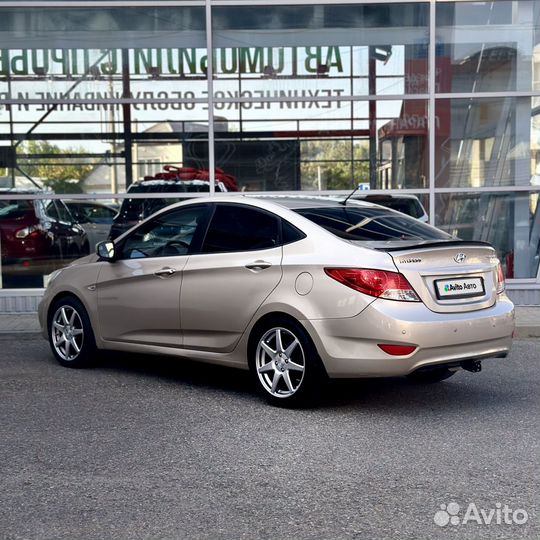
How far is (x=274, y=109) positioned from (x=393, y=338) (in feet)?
24.2

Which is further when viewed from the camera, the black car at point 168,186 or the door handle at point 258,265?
the black car at point 168,186

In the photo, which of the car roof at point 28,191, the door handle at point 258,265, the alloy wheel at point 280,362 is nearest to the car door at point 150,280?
the door handle at point 258,265

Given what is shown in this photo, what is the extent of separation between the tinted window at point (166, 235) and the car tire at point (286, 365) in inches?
47.3

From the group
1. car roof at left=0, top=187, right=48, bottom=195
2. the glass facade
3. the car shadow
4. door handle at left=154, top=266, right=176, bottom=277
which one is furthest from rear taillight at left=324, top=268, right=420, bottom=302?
car roof at left=0, top=187, right=48, bottom=195

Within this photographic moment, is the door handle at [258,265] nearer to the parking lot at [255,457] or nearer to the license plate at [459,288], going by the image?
the parking lot at [255,457]

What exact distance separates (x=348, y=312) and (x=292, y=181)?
22.6ft

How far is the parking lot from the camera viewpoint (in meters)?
4.18

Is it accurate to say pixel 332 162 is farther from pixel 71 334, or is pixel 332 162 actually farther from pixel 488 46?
pixel 71 334

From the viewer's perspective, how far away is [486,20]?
41.1 ft

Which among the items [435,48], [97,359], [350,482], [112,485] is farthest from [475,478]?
[435,48]

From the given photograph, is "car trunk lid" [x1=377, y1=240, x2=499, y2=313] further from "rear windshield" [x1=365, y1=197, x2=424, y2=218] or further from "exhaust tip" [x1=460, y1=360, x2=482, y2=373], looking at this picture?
"rear windshield" [x1=365, y1=197, x2=424, y2=218]

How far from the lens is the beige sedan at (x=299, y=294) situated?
19.7 ft

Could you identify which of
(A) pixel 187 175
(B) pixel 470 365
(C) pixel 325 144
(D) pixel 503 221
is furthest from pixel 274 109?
(B) pixel 470 365

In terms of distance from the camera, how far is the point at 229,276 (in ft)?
22.2
